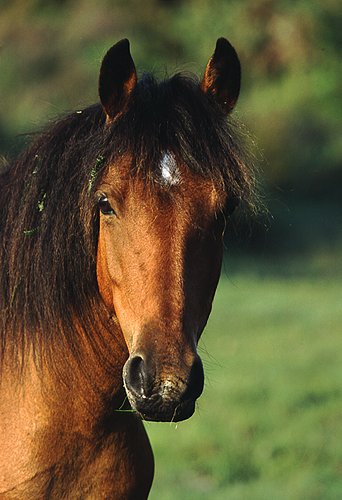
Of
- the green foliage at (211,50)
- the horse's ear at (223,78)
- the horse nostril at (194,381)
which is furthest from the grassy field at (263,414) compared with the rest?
the green foliage at (211,50)

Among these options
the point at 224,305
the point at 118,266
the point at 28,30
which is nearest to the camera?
the point at 118,266

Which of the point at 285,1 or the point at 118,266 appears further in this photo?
the point at 285,1

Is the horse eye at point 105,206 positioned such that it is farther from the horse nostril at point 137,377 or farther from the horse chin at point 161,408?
the horse chin at point 161,408

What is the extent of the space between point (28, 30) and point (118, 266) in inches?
1465

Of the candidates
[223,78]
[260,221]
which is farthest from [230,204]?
[260,221]

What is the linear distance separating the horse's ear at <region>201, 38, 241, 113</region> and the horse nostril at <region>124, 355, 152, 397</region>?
117 centimetres

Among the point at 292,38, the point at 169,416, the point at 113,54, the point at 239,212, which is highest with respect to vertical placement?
the point at 113,54

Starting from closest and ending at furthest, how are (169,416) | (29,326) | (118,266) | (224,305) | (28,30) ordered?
1. (169,416)
2. (118,266)
3. (29,326)
4. (224,305)
5. (28,30)

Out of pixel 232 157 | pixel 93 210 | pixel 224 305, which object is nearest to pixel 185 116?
pixel 232 157

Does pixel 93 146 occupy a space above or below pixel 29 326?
above

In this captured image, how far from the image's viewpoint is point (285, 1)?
41062 mm

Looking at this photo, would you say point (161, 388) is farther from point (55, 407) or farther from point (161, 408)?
point (55, 407)

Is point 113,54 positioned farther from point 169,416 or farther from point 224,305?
point 224,305

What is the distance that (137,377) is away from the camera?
3.34 meters
